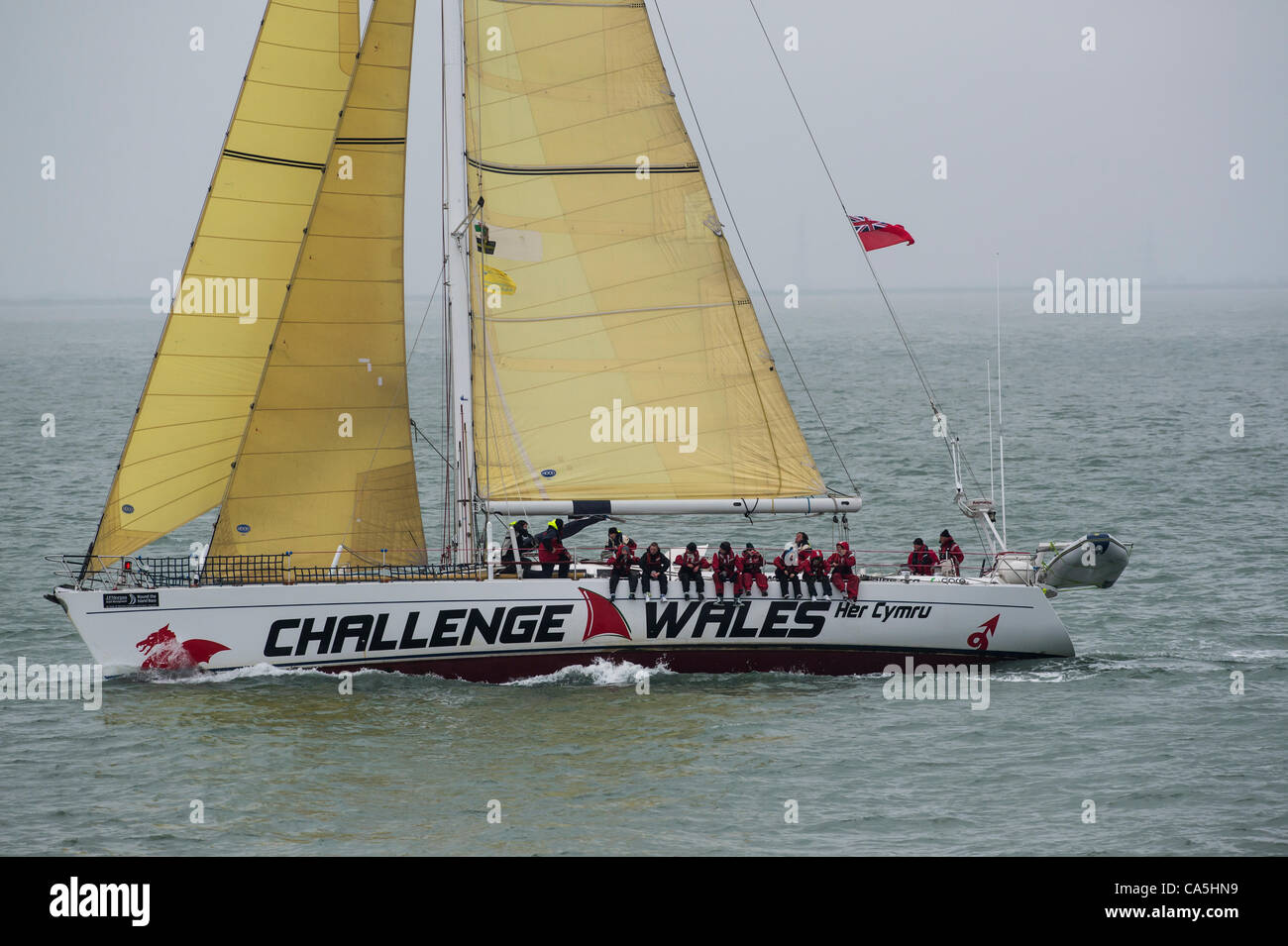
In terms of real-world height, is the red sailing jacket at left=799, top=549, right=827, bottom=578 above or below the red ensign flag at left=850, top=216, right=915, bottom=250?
below

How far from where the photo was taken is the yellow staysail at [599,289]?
29.9 m

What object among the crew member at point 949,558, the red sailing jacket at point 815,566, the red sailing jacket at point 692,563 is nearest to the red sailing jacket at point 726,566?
the red sailing jacket at point 692,563

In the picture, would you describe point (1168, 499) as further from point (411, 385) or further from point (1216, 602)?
point (411, 385)

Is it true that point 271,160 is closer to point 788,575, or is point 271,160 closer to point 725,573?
point 725,573

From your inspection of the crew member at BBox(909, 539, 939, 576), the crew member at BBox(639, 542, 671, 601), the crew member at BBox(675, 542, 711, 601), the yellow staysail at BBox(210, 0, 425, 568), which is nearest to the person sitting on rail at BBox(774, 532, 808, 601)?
the crew member at BBox(675, 542, 711, 601)

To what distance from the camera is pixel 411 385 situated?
94250mm

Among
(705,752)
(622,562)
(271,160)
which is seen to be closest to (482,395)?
(622,562)

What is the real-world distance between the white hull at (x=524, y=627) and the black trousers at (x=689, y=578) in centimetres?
19

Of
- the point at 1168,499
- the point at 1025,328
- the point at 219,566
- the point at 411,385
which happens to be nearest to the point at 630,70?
the point at 219,566

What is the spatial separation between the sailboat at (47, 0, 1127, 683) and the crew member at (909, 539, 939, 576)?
1023 millimetres

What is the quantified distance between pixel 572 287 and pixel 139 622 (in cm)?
994

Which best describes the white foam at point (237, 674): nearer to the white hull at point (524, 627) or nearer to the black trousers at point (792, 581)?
the white hull at point (524, 627)

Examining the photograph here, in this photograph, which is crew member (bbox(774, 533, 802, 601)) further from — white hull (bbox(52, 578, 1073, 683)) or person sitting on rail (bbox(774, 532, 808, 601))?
white hull (bbox(52, 578, 1073, 683))

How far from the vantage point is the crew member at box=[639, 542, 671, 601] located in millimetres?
29562
